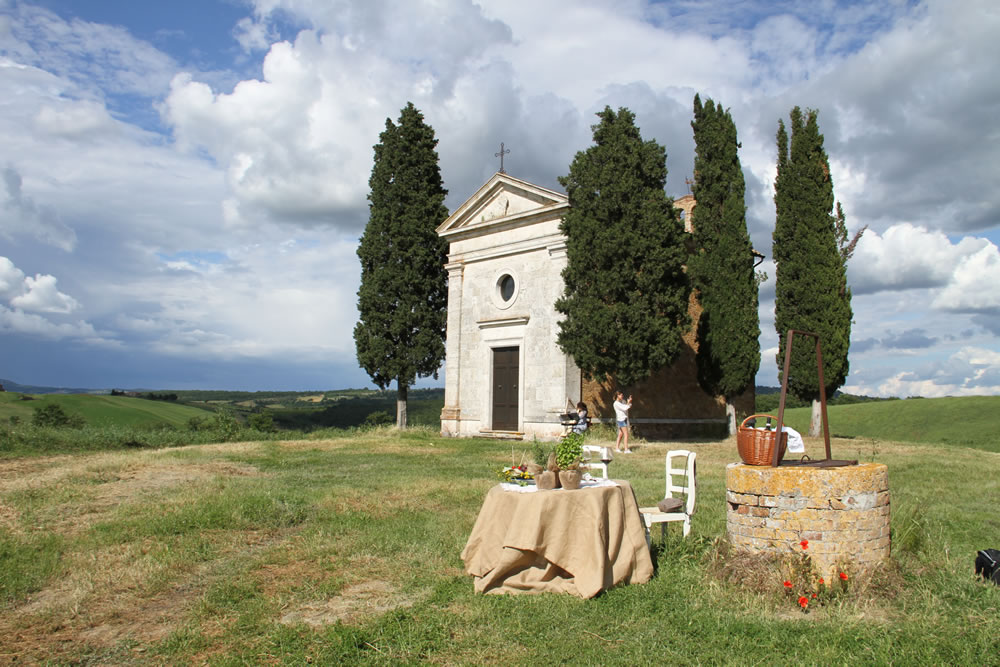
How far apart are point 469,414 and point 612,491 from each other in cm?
1518

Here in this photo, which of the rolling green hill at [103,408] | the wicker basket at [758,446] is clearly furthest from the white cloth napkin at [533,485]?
the rolling green hill at [103,408]

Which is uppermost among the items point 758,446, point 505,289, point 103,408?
point 505,289

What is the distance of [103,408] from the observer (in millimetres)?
34688

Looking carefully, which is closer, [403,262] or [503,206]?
[503,206]

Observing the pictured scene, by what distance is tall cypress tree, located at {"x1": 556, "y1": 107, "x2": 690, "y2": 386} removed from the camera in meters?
16.5

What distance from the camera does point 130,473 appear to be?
11.0m

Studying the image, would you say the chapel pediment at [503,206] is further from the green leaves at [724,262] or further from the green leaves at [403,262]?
the green leaves at [724,262]

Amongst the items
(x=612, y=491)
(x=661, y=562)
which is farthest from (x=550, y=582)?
(x=661, y=562)

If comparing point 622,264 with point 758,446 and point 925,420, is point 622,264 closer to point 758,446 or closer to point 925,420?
point 758,446

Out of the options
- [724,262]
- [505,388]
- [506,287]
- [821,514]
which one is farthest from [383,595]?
[724,262]

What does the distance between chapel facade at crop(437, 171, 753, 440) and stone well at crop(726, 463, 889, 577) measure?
12834 mm

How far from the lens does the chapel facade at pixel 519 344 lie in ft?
60.2

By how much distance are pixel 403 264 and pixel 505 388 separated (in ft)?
18.6

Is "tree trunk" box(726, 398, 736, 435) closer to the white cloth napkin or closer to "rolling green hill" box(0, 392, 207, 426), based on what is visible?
the white cloth napkin
